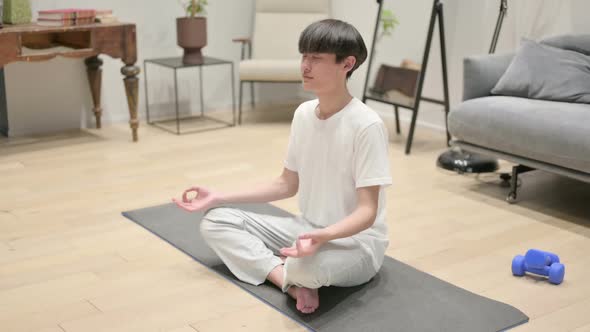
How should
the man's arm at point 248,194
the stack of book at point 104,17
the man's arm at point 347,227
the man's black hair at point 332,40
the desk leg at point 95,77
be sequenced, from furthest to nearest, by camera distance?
the desk leg at point 95,77 < the stack of book at point 104,17 < the man's arm at point 248,194 < the man's black hair at point 332,40 < the man's arm at point 347,227

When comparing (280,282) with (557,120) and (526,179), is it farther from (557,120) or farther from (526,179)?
(526,179)

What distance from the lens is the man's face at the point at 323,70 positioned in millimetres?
2193

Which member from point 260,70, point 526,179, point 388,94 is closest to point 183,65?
point 260,70

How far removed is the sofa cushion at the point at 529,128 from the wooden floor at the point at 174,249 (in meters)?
0.25

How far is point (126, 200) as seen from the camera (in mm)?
3307

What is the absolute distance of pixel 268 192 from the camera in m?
2.45

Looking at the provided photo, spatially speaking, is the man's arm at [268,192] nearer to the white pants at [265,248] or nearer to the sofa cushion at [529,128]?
the white pants at [265,248]

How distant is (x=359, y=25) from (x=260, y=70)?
78 cm

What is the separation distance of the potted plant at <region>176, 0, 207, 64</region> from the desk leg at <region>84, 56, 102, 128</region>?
0.49 m

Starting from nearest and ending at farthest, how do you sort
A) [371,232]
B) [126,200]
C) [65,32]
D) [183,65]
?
[371,232], [126,200], [65,32], [183,65]

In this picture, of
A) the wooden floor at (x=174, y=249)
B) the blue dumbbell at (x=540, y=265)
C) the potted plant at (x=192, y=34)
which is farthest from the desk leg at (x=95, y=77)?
the blue dumbbell at (x=540, y=265)

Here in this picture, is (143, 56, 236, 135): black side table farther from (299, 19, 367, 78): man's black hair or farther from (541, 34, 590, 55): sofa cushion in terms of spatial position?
(299, 19, 367, 78): man's black hair

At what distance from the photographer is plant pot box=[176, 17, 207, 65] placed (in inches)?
181

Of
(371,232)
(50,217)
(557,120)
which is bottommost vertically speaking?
(50,217)
